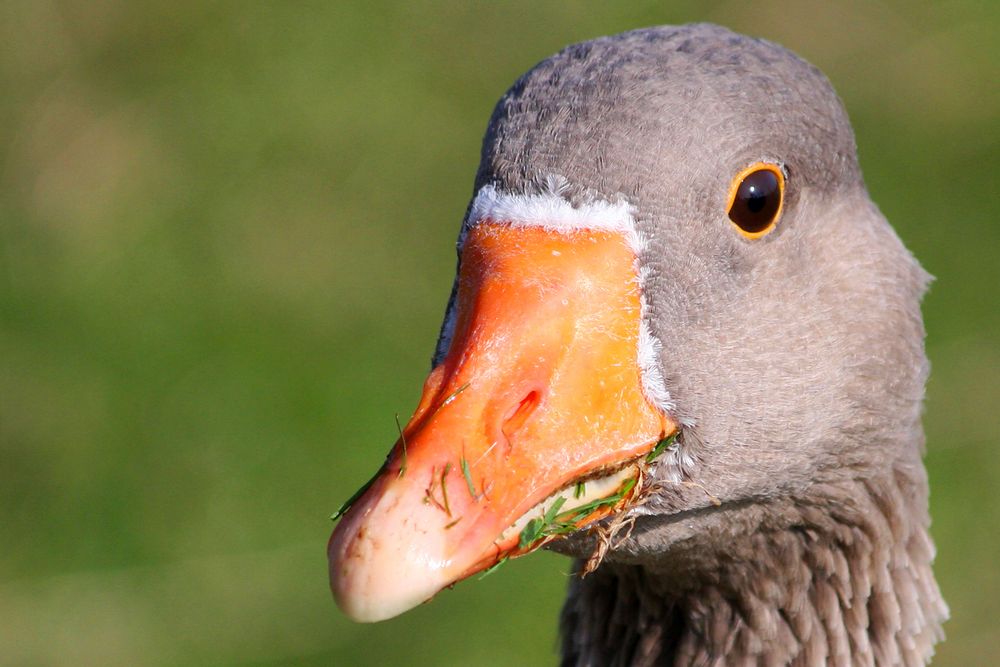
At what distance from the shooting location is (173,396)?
6.31 m

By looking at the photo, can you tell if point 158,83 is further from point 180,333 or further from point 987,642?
point 987,642

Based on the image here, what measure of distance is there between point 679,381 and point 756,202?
1.30 ft

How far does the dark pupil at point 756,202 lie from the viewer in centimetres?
234

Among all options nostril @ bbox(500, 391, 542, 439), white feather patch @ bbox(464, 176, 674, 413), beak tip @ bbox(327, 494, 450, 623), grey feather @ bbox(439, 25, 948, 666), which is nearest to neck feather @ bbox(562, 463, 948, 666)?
grey feather @ bbox(439, 25, 948, 666)

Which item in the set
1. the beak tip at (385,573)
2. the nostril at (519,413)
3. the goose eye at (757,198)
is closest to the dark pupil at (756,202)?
the goose eye at (757,198)

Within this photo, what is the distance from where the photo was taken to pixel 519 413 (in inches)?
80.0

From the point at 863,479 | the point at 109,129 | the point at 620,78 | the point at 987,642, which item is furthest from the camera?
the point at 109,129

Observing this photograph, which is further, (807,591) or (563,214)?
(807,591)

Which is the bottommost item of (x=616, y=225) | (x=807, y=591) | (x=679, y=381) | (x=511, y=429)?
(x=807, y=591)

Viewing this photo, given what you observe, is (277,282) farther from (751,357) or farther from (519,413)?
(519,413)

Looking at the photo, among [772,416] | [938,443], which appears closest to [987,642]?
[938,443]

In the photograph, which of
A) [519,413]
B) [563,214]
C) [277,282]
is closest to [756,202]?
[563,214]

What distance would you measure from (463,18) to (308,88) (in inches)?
45.8

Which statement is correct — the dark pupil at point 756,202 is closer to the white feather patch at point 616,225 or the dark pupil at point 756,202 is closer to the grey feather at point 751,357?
the grey feather at point 751,357
